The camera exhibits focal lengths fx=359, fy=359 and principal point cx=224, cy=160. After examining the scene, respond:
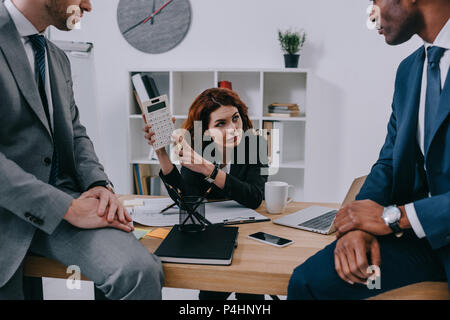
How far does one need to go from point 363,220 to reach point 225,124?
39.1 inches

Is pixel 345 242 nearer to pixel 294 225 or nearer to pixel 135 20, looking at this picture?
pixel 294 225

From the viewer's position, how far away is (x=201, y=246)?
897 millimetres

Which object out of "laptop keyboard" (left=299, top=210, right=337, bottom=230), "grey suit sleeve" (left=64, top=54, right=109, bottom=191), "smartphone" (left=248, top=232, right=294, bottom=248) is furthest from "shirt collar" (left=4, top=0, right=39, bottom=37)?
"laptop keyboard" (left=299, top=210, right=337, bottom=230)

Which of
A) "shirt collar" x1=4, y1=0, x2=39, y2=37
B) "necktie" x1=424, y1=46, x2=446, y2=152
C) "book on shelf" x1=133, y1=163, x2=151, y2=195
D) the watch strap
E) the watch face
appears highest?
"shirt collar" x1=4, y1=0, x2=39, y2=37

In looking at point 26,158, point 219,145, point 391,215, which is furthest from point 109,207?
point 219,145

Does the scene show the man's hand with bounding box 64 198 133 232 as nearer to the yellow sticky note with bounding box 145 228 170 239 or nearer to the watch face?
the yellow sticky note with bounding box 145 228 170 239

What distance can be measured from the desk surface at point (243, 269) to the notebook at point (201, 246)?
0.02 meters

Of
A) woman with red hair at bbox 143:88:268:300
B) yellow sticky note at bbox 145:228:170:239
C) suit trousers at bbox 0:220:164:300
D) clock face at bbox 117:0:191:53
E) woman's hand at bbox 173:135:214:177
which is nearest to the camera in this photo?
suit trousers at bbox 0:220:164:300

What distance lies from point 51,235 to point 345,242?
2.38 ft

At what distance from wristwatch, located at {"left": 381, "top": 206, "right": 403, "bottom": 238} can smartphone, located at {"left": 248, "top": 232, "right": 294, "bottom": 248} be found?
25cm

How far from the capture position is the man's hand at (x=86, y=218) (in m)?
0.90

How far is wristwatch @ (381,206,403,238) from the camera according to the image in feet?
2.80

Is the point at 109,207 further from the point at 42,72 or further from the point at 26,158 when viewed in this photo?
the point at 42,72

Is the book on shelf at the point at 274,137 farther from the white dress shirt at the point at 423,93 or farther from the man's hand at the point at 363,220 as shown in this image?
the man's hand at the point at 363,220
